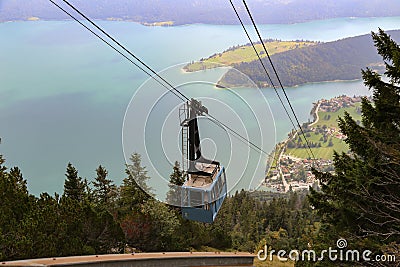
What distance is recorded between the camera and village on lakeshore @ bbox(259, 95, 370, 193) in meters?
38.7

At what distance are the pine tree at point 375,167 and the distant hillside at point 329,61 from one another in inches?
2945

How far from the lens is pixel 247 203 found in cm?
3588

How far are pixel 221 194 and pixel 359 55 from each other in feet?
380

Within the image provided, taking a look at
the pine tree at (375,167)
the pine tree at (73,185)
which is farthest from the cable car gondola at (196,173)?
the pine tree at (73,185)

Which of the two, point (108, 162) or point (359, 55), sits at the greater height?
point (359, 55)

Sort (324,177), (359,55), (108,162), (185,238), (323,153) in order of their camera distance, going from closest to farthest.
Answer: (324,177)
(185,238)
(108,162)
(323,153)
(359,55)

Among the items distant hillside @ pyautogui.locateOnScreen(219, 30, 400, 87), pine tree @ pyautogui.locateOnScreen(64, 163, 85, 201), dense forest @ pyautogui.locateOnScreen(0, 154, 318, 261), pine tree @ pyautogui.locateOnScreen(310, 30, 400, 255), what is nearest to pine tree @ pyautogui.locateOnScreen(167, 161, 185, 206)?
dense forest @ pyautogui.locateOnScreen(0, 154, 318, 261)

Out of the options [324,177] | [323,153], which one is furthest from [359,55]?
[324,177]

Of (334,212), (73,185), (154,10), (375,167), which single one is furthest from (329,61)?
(375,167)

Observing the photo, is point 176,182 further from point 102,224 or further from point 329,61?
point 329,61

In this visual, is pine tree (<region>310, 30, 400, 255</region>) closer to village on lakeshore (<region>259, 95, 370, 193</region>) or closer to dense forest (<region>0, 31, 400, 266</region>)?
dense forest (<region>0, 31, 400, 266</region>)

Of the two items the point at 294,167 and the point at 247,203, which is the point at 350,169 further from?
the point at 294,167

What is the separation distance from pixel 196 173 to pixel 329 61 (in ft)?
357

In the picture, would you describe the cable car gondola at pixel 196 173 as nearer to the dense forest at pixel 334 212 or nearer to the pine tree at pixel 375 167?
the dense forest at pixel 334 212
